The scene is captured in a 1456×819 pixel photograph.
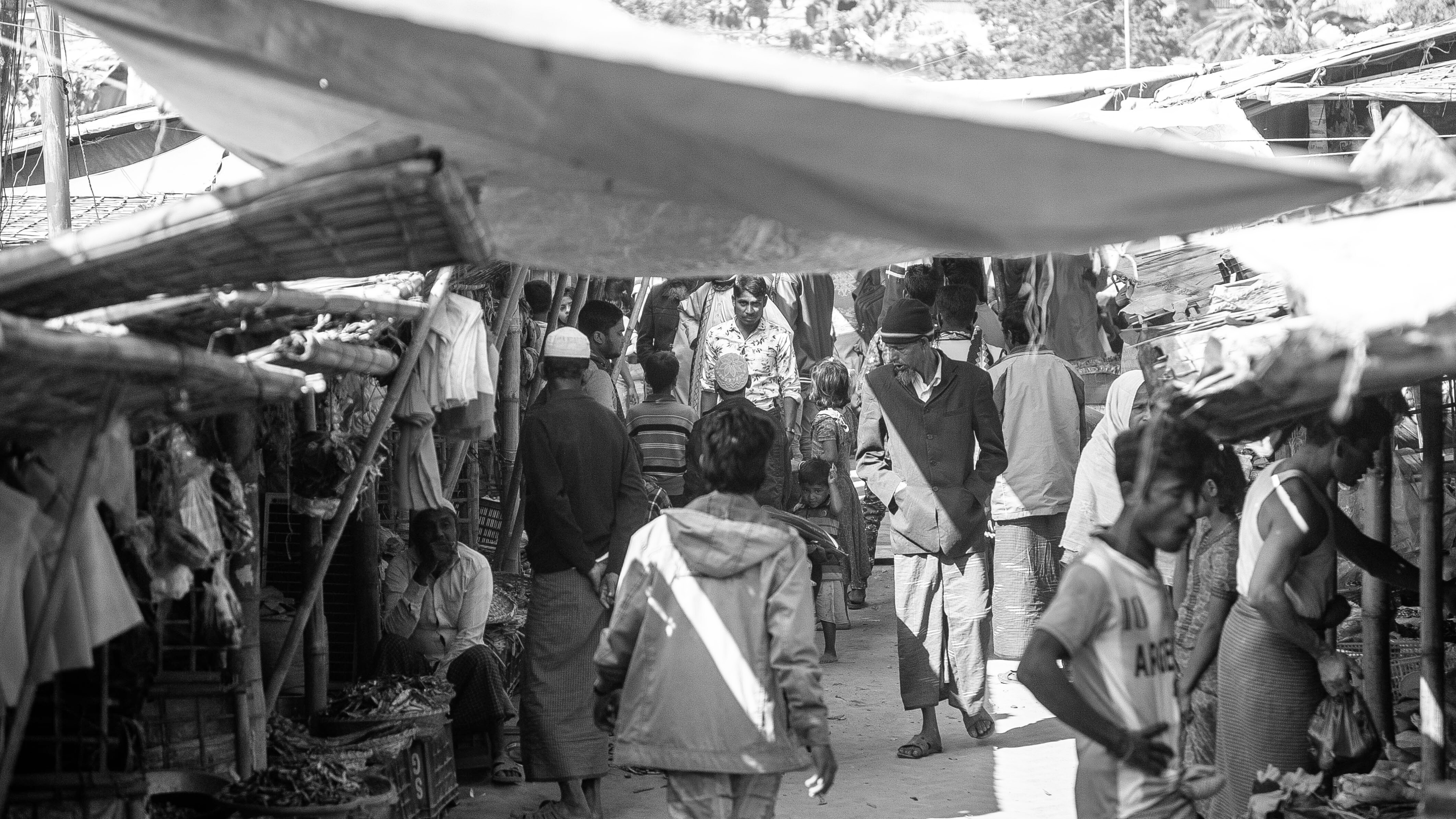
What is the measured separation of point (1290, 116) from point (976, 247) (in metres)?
9.97

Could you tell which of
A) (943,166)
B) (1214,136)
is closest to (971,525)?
(1214,136)

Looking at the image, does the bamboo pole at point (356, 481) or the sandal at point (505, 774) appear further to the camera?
the sandal at point (505, 774)

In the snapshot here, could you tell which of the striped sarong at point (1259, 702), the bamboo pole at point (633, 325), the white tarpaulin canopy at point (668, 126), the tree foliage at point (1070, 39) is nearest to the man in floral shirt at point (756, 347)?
the bamboo pole at point (633, 325)

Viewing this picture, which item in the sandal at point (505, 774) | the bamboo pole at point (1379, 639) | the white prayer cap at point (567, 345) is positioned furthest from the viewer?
the sandal at point (505, 774)

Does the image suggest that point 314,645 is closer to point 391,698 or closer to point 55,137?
point 391,698

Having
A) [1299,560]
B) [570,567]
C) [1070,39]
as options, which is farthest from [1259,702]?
[1070,39]

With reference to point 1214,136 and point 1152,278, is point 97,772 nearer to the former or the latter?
point 1152,278

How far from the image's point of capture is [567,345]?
7.30m

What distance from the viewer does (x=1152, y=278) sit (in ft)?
26.6

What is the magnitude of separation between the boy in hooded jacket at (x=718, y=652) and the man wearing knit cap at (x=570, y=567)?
2.10 meters

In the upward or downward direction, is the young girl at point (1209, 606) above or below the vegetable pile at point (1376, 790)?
above

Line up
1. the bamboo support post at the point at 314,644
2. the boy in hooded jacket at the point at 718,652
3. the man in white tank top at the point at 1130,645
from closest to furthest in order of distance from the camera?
1. the man in white tank top at the point at 1130,645
2. the boy in hooded jacket at the point at 718,652
3. the bamboo support post at the point at 314,644

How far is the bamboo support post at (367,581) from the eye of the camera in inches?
306

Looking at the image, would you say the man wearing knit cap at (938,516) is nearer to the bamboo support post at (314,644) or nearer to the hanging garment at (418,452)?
the hanging garment at (418,452)
